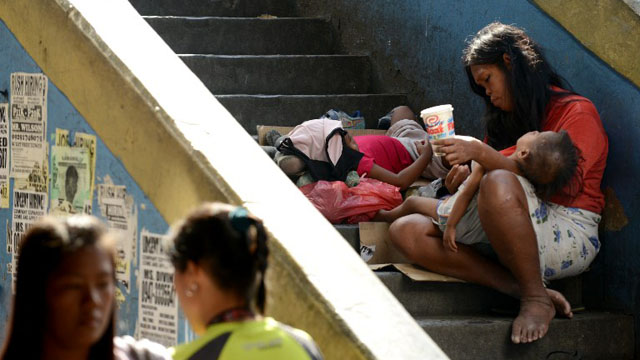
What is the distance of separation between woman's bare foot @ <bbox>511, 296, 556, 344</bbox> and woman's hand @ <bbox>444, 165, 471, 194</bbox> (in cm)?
68

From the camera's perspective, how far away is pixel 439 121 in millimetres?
4492

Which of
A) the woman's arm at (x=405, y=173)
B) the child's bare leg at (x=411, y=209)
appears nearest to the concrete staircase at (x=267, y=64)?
the woman's arm at (x=405, y=173)

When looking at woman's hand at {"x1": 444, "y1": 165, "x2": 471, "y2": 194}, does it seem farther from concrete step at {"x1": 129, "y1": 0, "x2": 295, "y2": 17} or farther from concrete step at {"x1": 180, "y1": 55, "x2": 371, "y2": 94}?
concrete step at {"x1": 129, "y1": 0, "x2": 295, "y2": 17}

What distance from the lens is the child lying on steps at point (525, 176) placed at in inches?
179

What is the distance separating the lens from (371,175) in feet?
19.0

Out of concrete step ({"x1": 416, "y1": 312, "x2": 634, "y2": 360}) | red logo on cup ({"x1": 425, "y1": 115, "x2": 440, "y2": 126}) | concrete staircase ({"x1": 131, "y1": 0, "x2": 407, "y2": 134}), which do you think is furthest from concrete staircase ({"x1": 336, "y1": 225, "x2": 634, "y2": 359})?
concrete staircase ({"x1": 131, "y1": 0, "x2": 407, "y2": 134})

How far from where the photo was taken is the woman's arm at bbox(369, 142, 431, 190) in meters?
5.76

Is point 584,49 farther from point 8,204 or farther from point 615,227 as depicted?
point 8,204

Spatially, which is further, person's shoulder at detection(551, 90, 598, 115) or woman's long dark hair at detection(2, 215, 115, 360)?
person's shoulder at detection(551, 90, 598, 115)

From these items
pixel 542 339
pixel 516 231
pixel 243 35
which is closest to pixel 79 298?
pixel 516 231

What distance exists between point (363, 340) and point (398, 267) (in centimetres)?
164

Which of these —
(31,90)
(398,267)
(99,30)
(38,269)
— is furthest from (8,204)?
(38,269)

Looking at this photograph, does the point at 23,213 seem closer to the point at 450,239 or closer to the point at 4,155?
the point at 4,155

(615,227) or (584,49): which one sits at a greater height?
(584,49)
